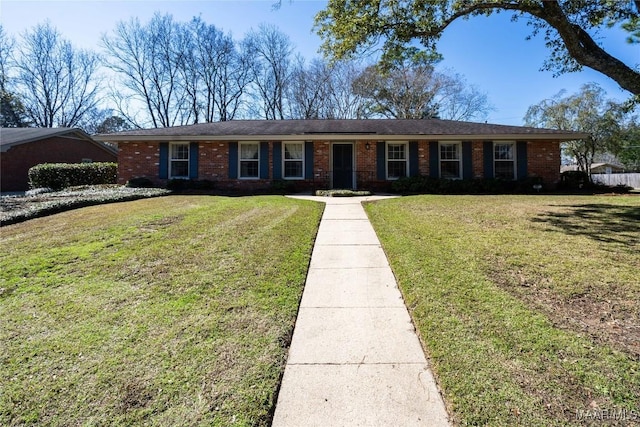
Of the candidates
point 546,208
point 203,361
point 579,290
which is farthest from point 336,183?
point 203,361

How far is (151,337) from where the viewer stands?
274 centimetres

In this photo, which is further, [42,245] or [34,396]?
[42,245]

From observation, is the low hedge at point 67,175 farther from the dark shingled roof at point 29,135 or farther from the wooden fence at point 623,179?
the wooden fence at point 623,179

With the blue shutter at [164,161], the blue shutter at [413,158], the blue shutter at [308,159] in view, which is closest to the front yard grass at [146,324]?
the blue shutter at [308,159]

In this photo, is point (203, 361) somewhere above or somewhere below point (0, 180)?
below

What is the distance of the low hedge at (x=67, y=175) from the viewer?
1592 centimetres

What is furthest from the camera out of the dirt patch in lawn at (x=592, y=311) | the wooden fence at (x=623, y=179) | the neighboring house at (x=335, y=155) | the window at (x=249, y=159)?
the wooden fence at (x=623, y=179)

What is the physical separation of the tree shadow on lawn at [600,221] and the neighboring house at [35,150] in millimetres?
24384

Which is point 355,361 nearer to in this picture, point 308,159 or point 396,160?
point 308,159

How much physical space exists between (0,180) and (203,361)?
22858mm

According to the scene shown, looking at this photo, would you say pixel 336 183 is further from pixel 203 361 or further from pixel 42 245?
pixel 203 361

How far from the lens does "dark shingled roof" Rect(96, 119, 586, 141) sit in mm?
13883

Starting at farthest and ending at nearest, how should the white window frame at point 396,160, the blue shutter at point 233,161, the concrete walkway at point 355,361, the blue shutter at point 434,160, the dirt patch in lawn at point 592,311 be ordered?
the blue shutter at point 233,161
the white window frame at point 396,160
the blue shutter at point 434,160
the dirt patch in lawn at point 592,311
the concrete walkway at point 355,361

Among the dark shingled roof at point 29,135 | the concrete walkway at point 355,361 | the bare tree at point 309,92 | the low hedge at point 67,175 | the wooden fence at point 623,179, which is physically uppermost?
the bare tree at point 309,92
